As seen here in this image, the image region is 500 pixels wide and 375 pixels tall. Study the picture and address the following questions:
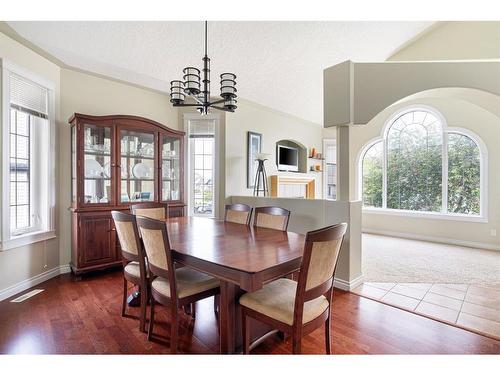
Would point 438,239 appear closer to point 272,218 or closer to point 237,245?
point 272,218

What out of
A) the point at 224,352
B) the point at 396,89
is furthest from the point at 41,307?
the point at 396,89

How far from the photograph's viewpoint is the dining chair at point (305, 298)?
4.54 feet

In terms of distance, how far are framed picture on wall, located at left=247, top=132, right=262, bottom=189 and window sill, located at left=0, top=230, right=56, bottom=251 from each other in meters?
3.06

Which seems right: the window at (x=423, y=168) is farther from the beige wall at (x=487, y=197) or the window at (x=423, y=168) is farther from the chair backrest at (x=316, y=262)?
the chair backrest at (x=316, y=262)

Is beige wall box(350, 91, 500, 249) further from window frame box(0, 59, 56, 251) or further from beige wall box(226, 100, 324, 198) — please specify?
window frame box(0, 59, 56, 251)

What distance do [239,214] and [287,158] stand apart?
3349mm

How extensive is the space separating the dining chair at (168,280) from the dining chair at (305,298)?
354 millimetres

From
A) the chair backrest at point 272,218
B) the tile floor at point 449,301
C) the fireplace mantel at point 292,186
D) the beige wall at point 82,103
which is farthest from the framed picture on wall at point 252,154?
the tile floor at point 449,301

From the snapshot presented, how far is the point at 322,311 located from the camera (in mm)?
1578

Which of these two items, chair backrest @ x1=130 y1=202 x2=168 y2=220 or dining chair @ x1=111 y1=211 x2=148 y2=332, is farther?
chair backrest @ x1=130 y1=202 x2=168 y2=220

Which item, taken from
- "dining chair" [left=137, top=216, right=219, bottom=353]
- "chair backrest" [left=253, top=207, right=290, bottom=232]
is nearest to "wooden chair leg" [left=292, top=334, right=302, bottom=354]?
"dining chair" [left=137, top=216, right=219, bottom=353]

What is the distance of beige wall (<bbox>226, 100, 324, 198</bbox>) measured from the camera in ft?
14.8
